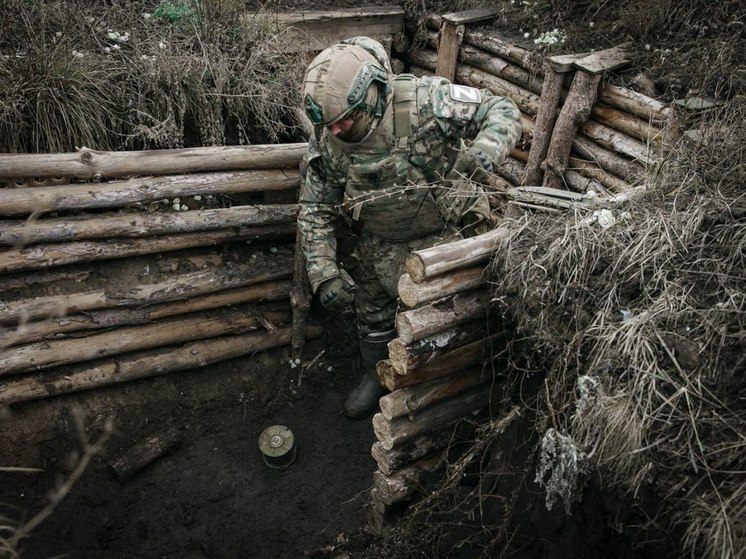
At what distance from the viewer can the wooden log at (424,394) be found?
4.08m

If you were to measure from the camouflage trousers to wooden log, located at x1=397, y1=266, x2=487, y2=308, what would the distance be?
1.16 metres

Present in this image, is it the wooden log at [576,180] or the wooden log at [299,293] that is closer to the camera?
the wooden log at [299,293]

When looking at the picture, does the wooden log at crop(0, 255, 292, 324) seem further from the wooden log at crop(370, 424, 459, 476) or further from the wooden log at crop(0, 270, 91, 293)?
the wooden log at crop(370, 424, 459, 476)

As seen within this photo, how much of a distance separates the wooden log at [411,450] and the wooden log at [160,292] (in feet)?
6.29

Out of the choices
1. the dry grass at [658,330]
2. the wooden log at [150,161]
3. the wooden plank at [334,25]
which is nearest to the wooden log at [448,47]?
the wooden plank at [334,25]

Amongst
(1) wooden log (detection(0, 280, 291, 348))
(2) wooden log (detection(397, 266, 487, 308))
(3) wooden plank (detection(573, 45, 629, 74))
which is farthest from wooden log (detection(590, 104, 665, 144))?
(1) wooden log (detection(0, 280, 291, 348))

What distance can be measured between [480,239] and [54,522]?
3.54 m

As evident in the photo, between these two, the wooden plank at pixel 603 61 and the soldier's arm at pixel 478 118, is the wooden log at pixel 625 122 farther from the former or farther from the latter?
the soldier's arm at pixel 478 118

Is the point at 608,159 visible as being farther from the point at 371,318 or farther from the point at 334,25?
the point at 334,25

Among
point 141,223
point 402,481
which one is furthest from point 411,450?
point 141,223

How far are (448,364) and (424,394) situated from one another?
240 mm

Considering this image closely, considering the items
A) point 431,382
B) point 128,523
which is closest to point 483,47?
point 431,382

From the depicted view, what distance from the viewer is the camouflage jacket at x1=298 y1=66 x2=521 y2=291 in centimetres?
452

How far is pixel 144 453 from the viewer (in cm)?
521
